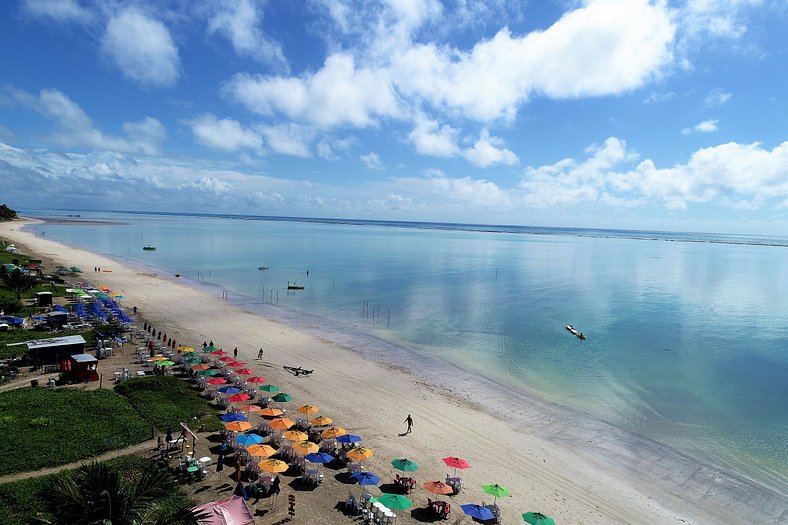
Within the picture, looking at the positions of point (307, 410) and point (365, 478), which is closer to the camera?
point (365, 478)

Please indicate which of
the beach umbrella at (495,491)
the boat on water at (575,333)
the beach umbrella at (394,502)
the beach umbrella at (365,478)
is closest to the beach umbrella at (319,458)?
the beach umbrella at (365,478)

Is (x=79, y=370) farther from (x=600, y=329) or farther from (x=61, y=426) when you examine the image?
(x=600, y=329)

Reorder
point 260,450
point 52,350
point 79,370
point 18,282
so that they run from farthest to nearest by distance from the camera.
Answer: point 18,282
point 52,350
point 79,370
point 260,450

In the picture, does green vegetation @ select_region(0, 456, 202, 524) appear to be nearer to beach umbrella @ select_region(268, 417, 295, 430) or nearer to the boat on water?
beach umbrella @ select_region(268, 417, 295, 430)

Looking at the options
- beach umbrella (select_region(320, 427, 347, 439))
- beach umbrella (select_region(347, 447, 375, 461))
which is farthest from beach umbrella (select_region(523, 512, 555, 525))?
beach umbrella (select_region(320, 427, 347, 439))

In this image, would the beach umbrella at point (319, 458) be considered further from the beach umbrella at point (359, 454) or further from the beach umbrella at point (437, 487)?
the beach umbrella at point (437, 487)

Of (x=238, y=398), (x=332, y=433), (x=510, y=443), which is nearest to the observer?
(x=332, y=433)

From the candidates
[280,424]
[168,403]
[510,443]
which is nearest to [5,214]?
[168,403]
